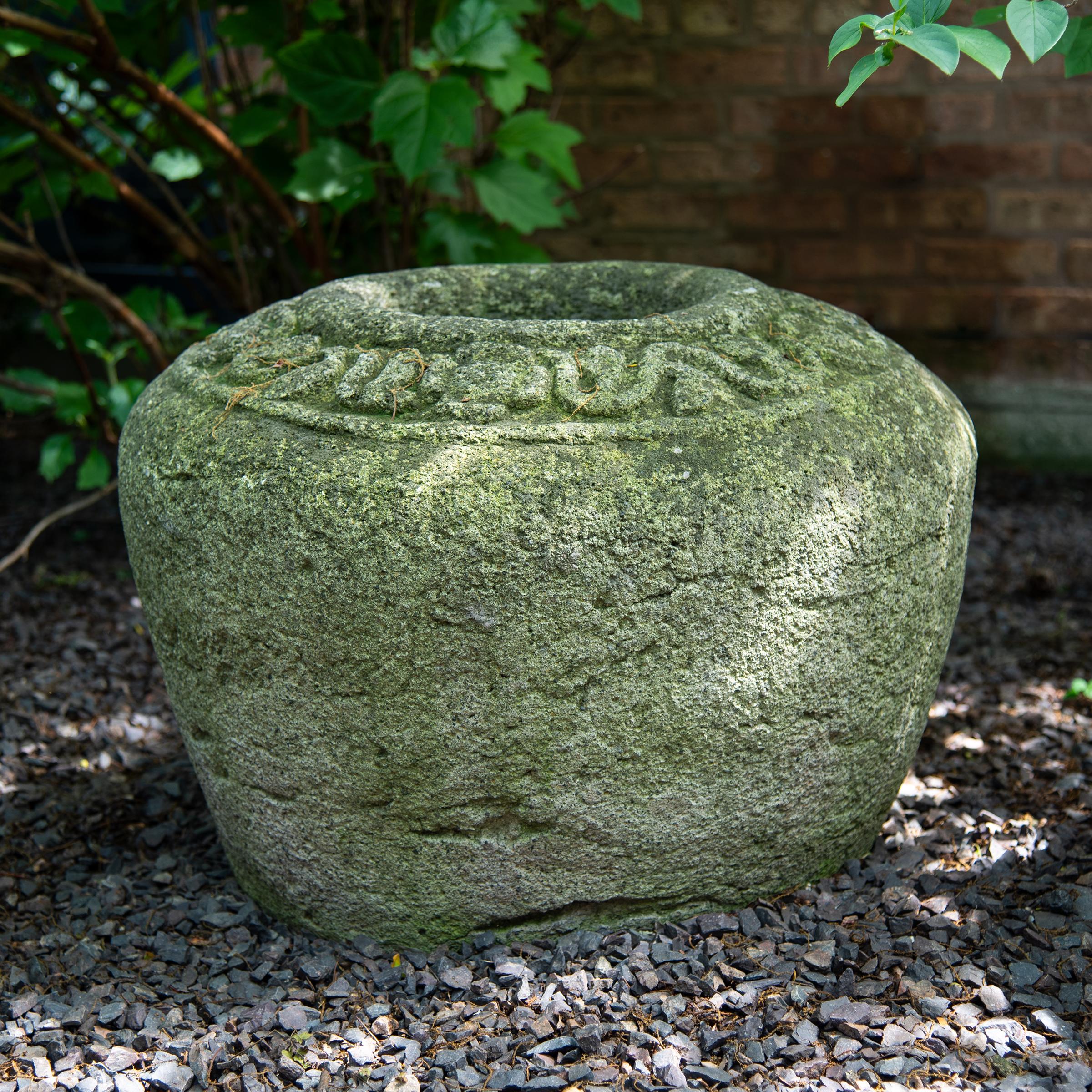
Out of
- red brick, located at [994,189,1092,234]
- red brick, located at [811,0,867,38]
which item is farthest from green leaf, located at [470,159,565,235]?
red brick, located at [994,189,1092,234]

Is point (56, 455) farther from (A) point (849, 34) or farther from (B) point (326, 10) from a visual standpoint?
(A) point (849, 34)

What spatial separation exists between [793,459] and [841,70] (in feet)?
9.58

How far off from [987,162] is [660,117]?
1.16m

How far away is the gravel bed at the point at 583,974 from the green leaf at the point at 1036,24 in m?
1.26

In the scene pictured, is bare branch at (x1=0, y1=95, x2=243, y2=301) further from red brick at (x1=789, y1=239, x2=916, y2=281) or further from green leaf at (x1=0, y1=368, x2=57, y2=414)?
red brick at (x1=789, y1=239, x2=916, y2=281)

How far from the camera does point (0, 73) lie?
10.6ft

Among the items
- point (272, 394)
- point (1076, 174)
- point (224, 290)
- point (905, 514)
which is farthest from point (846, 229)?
point (272, 394)

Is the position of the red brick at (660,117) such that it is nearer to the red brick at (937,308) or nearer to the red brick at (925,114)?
the red brick at (925,114)

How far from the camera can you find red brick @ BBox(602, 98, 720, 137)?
159 inches

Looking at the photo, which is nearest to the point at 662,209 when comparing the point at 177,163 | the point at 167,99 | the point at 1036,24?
the point at 177,163

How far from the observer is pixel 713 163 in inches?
161

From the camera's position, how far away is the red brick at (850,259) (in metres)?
4.09

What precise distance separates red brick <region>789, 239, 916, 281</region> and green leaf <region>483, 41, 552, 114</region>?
5.44 feet

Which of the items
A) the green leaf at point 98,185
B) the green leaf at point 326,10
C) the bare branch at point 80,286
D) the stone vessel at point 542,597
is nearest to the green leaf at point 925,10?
the stone vessel at point 542,597
